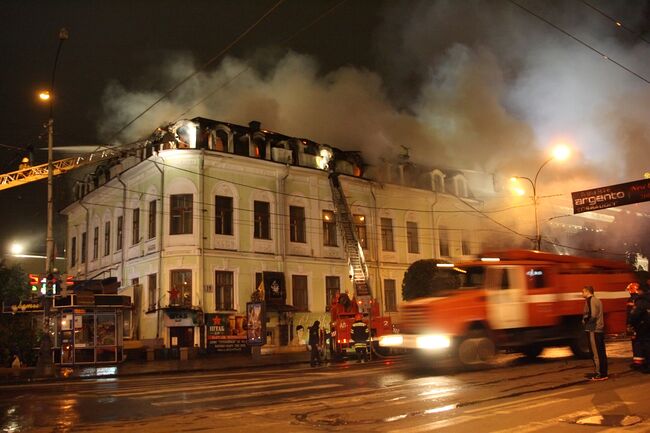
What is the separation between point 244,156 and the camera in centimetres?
3050

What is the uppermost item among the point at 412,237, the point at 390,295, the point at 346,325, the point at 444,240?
the point at 412,237

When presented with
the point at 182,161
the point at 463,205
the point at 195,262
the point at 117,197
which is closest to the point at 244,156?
the point at 182,161

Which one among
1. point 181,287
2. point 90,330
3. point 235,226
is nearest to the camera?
point 90,330

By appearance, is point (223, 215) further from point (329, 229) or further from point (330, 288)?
point (330, 288)

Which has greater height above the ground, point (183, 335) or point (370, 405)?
point (183, 335)

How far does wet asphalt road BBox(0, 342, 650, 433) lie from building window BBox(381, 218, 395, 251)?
23.5 meters

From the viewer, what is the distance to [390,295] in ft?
119

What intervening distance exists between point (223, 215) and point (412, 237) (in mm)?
13250

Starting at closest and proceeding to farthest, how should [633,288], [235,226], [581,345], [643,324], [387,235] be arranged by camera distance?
[643,324]
[581,345]
[633,288]
[235,226]
[387,235]

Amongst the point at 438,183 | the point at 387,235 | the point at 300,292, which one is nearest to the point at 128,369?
the point at 300,292

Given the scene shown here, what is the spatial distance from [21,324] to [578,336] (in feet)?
68.3

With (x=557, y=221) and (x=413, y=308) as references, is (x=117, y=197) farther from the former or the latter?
(x=557, y=221)

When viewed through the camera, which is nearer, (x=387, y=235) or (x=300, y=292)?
(x=300, y=292)

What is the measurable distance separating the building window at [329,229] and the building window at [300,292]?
263 cm
